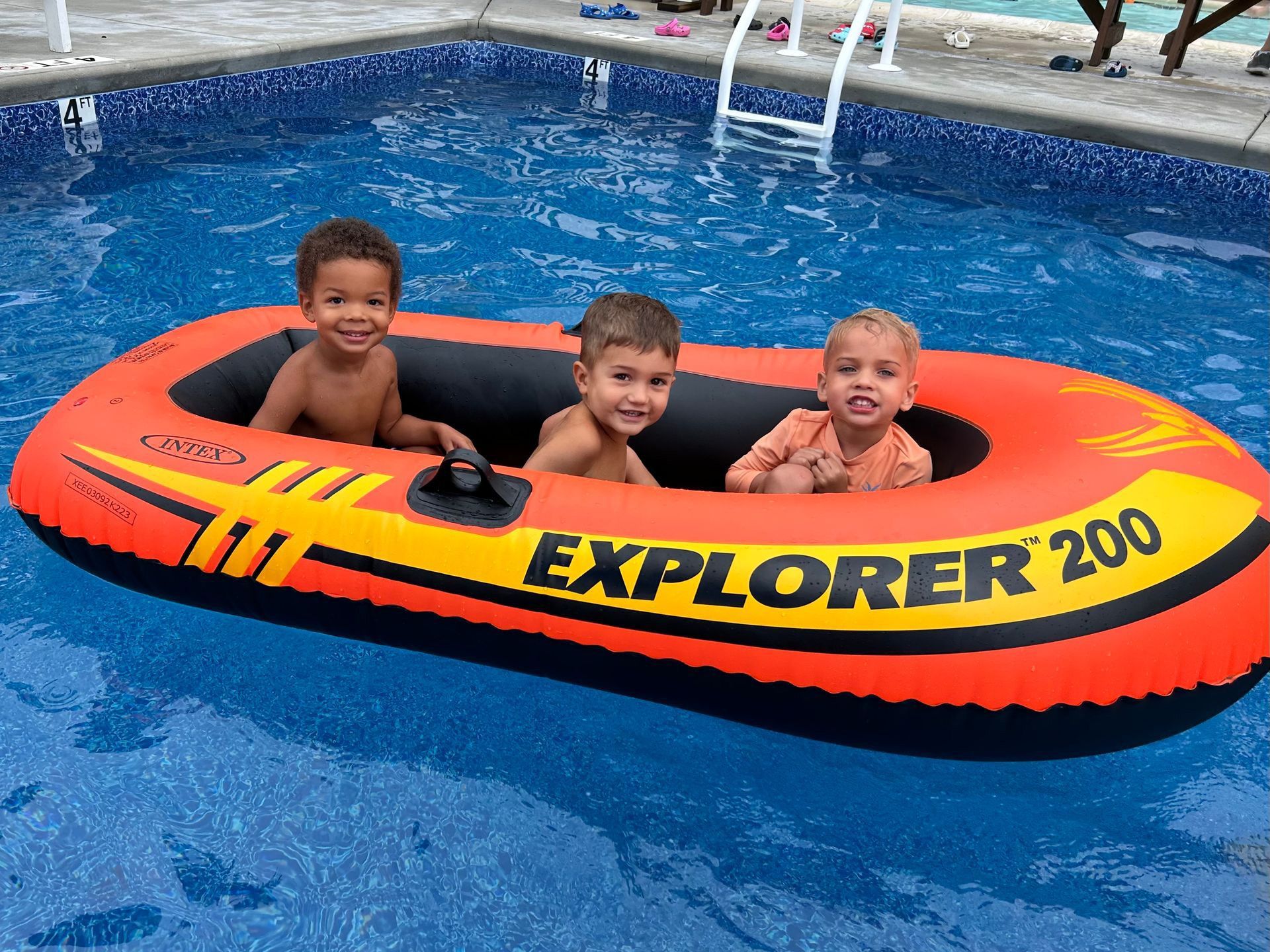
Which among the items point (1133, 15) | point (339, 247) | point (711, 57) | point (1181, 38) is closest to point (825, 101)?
point (711, 57)

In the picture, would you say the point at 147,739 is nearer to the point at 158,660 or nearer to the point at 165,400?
the point at 158,660

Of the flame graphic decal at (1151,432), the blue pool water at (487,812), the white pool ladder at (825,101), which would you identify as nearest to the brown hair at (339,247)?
the blue pool water at (487,812)

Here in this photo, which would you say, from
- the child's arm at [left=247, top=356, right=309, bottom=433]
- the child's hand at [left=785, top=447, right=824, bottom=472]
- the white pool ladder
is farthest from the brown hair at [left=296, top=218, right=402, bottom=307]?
the white pool ladder

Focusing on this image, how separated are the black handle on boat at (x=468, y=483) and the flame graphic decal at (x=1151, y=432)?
46.5 inches

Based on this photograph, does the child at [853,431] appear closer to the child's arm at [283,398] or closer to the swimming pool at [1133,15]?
the child's arm at [283,398]

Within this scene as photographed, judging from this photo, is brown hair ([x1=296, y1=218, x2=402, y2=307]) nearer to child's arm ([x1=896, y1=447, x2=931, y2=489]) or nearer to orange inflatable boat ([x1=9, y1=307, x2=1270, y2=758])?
orange inflatable boat ([x1=9, y1=307, x2=1270, y2=758])

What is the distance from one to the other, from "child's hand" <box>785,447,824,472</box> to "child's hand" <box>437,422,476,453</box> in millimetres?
899

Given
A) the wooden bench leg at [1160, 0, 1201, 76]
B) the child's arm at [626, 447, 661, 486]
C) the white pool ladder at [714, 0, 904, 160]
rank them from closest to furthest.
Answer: the child's arm at [626, 447, 661, 486] < the white pool ladder at [714, 0, 904, 160] < the wooden bench leg at [1160, 0, 1201, 76]

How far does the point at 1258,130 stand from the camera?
6.19 meters

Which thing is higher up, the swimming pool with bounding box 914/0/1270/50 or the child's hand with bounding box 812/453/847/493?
the swimming pool with bounding box 914/0/1270/50

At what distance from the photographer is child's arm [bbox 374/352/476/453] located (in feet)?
9.46

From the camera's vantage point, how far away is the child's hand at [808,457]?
2.46 m

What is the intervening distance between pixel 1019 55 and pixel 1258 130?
2438mm

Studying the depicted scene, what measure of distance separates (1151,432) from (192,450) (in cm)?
201
